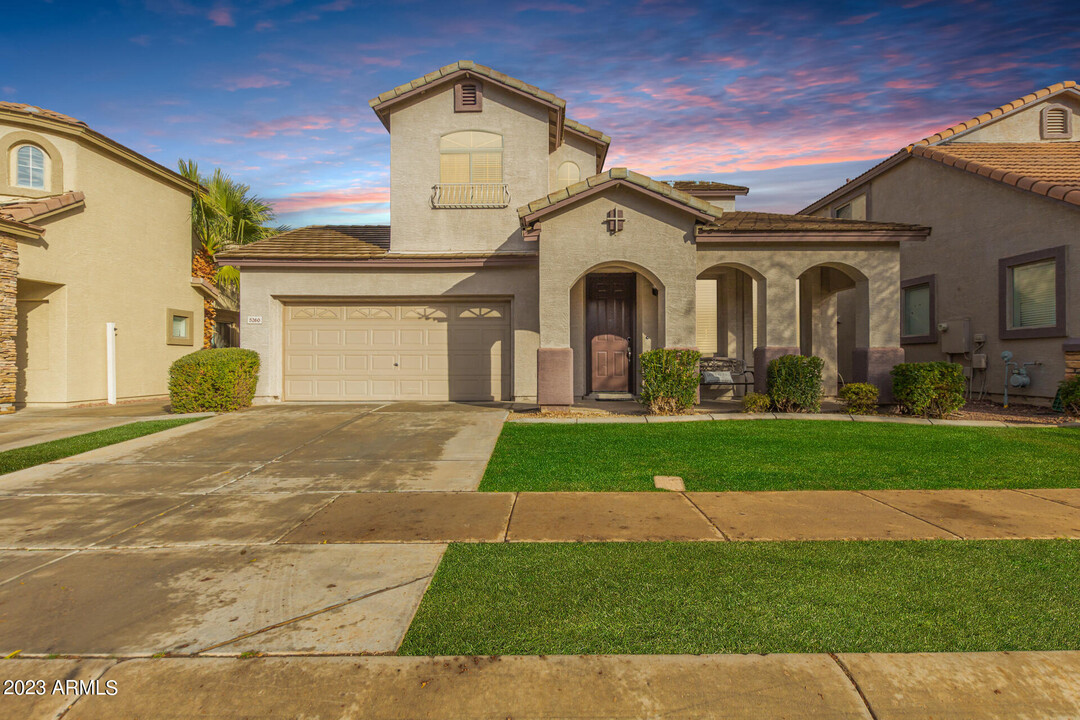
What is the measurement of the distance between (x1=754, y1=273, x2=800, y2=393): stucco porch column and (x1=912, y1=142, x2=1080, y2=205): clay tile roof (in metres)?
5.01

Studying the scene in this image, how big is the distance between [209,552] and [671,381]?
25.9 feet

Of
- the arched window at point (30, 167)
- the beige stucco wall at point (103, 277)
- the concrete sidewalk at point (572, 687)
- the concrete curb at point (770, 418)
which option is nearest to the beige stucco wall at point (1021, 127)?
the concrete curb at point (770, 418)

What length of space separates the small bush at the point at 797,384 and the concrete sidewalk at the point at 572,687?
8.20 metres

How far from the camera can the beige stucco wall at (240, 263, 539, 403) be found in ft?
42.0

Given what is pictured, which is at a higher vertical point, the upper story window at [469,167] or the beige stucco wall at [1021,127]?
the beige stucco wall at [1021,127]

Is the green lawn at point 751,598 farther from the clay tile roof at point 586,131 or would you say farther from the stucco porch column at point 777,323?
the clay tile roof at point 586,131

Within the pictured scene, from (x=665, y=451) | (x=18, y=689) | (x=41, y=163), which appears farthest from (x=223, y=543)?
(x=41, y=163)

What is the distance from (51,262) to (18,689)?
46.6 ft

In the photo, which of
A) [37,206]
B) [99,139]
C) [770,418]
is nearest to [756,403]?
[770,418]

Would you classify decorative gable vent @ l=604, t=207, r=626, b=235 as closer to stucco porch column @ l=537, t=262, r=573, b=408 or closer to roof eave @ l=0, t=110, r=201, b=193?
stucco porch column @ l=537, t=262, r=573, b=408

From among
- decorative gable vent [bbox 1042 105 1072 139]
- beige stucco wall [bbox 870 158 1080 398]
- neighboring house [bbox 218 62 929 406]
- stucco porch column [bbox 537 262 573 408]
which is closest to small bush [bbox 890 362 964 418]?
neighboring house [bbox 218 62 929 406]

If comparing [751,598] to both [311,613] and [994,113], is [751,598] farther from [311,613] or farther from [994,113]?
[994,113]

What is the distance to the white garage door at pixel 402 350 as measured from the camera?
13.3m

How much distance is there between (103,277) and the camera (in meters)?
14.2
